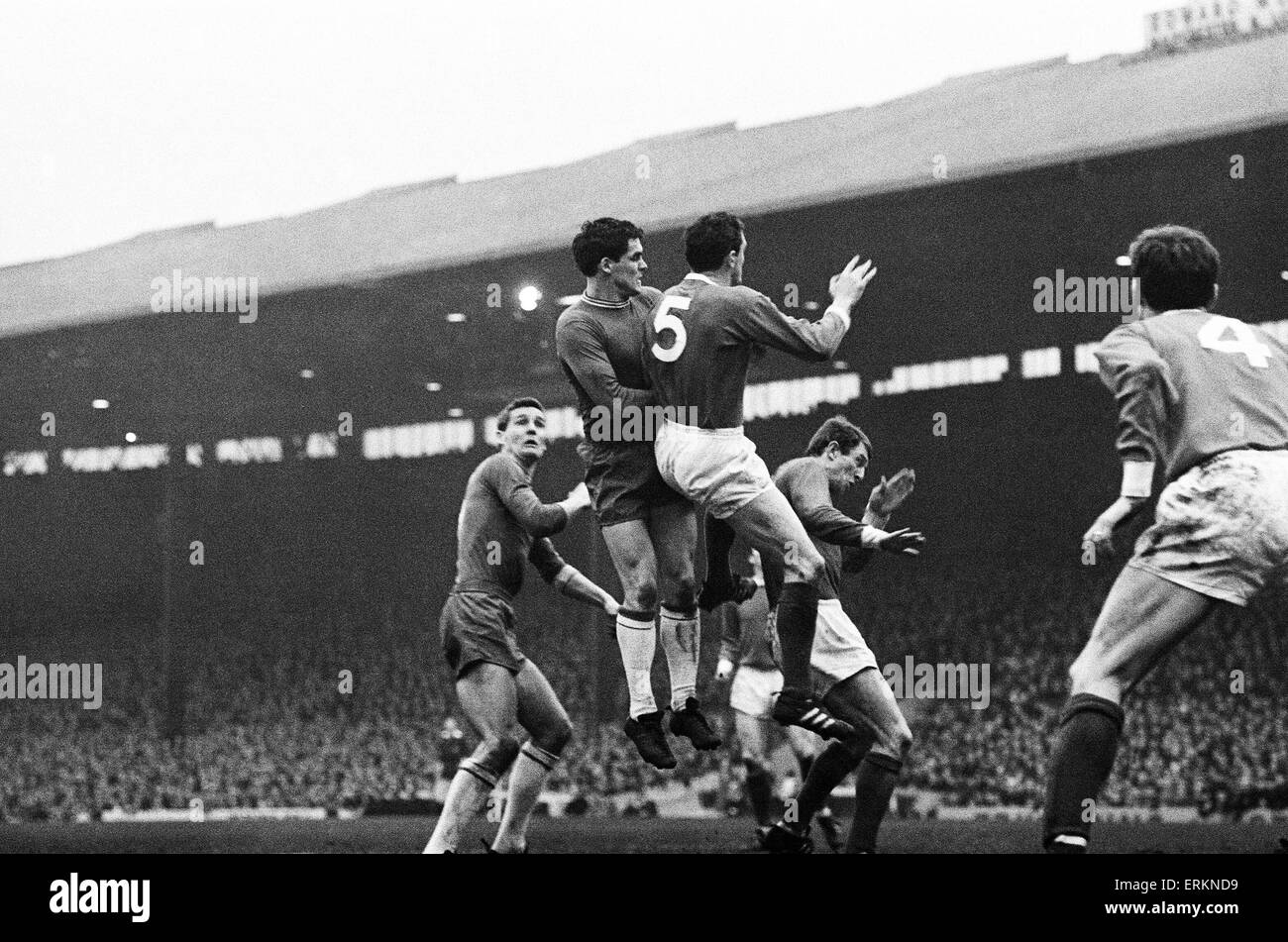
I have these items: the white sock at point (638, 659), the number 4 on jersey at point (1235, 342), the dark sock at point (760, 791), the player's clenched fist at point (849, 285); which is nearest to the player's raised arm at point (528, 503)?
the white sock at point (638, 659)

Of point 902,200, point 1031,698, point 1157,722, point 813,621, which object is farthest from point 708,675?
point 813,621

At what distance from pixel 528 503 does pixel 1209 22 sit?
8182 millimetres

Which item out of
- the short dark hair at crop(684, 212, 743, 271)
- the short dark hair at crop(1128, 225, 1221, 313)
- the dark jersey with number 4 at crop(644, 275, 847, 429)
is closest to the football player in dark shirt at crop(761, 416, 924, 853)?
the dark jersey with number 4 at crop(644, 275, 847, 429)

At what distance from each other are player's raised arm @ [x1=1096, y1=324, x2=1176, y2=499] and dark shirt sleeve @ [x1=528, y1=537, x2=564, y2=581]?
3.43 meters

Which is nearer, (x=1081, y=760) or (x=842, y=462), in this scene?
(x=1081, y=760)

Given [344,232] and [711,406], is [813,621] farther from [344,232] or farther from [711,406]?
[344,232]

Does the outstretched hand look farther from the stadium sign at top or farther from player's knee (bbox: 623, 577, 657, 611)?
the stadium sign at top

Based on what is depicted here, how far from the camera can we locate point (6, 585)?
19.1m

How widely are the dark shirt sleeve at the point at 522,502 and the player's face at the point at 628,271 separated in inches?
43.1

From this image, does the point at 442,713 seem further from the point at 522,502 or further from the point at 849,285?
the point at 849,285

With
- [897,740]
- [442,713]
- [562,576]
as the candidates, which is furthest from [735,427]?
[442,713]

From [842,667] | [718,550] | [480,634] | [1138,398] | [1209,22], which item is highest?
[1209,22]

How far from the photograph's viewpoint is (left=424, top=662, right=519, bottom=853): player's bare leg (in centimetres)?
754

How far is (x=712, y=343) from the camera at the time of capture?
723 centimetres
